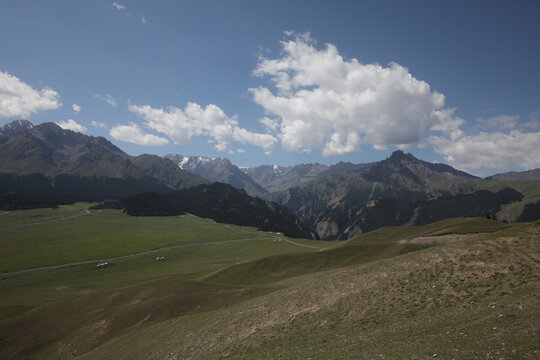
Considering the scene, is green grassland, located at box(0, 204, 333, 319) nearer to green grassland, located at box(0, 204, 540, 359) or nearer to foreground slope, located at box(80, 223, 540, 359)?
green grassland, located at box(0, 204, 540, 359)

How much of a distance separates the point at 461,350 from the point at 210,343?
28155 millimetres

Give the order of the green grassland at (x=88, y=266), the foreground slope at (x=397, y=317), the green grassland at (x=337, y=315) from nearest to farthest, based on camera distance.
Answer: the foreground slope at (x=397, y=317) < the green grassland at (x=337, y=315) < the green grassland at (x=88, y=266)

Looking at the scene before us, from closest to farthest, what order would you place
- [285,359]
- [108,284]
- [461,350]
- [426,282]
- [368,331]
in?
[461,350]
[285,359]
[368,331]
[426,282]
[108,284]

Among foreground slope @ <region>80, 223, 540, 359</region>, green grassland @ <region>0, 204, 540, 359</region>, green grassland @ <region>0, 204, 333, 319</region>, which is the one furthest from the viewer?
green grassland @ <region>0, 204, 333, 319</region>

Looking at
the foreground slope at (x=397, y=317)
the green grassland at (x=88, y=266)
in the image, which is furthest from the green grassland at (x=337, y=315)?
the green grassland at (x=88, y=266)

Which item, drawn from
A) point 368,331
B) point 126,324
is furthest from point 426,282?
point 126,324

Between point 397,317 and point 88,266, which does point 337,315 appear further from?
point 88,266

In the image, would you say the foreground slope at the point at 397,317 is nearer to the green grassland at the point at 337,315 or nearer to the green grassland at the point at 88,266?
the green grassland at the point at 337,315

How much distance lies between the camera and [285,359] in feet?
82.9

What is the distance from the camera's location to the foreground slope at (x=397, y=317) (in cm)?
2178

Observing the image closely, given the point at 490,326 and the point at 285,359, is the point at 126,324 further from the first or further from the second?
the point at 490,326

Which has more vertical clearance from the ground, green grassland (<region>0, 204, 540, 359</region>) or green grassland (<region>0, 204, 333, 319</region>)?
green grassland (<region>0, 204, 540, 359</region>)

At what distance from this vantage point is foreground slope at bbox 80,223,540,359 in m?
21.8

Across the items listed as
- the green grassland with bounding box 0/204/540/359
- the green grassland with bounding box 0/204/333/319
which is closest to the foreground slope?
the green grassland with bounding box 0/204/540/359
